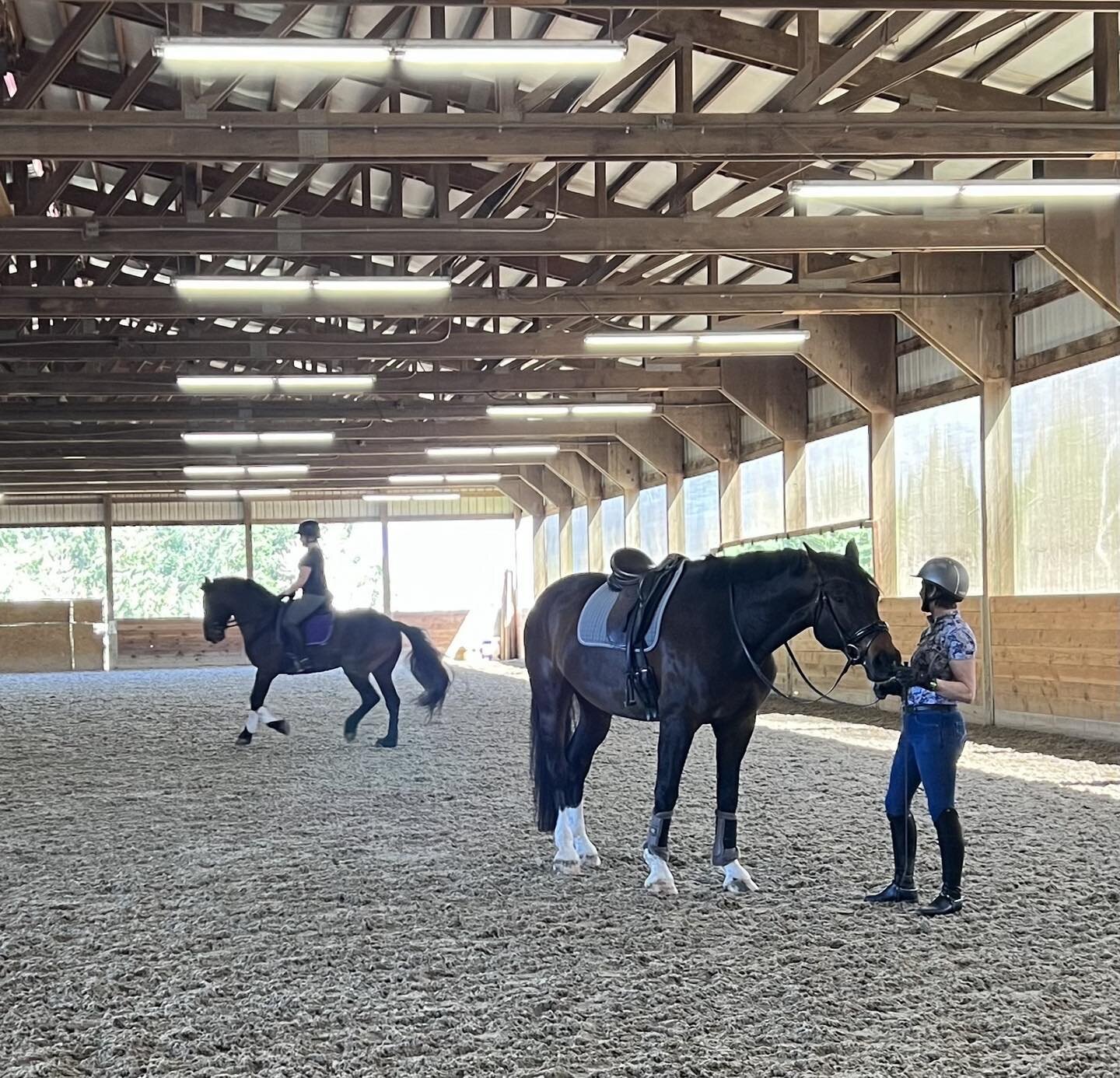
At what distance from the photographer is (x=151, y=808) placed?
7906mm

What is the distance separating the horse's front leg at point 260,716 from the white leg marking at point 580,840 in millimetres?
5420

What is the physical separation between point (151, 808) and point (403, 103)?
655 cm

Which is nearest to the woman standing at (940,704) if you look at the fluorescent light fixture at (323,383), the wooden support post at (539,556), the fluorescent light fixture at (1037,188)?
the fluorescent light fixture at (1037,188)

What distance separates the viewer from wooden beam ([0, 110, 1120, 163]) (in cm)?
784

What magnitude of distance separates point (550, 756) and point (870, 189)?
4.09m

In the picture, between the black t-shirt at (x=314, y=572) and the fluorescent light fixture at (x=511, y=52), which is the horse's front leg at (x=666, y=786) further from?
the black t-shirt at (x=314, y=572)

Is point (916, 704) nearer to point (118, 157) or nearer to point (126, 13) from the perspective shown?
point (118, 157)

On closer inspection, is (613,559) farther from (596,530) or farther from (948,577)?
(596,530)

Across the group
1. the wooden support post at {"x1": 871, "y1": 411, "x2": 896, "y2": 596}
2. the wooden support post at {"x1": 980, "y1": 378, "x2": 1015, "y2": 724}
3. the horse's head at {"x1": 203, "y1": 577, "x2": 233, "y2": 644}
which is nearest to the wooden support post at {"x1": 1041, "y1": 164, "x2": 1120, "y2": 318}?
the wooden support post at {"x1": 980, "y1": 378, "x2": 1015, "y2": 724}

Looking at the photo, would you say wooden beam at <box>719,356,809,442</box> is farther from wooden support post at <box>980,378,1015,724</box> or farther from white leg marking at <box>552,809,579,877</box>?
white leg marking at <box>552,809,579,877</box>

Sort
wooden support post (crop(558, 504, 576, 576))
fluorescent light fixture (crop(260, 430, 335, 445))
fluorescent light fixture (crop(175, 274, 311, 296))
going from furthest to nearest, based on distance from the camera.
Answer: wooden support post (crop(558, 504, 576, 576)) < fluorescent light fixture (crop(260, 430, 335, 445)) < fluorescent light fixture (crop(175, 274, 311, 296))

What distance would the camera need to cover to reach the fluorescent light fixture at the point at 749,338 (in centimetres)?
1318

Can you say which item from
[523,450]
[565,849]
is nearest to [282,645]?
[565,849]

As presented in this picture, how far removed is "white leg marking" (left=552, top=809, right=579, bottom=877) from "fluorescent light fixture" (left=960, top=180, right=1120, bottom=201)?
15.3 feet
